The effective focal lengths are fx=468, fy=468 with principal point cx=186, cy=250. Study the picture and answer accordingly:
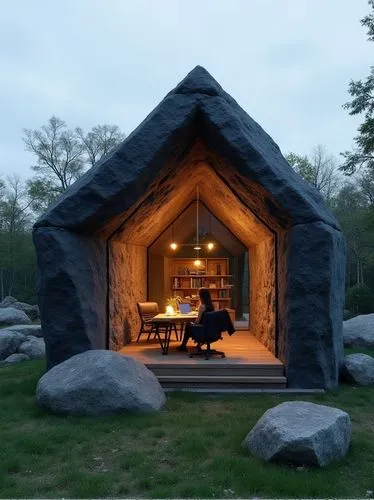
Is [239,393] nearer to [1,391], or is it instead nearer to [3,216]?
[1,391]

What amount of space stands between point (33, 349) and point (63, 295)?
424cm

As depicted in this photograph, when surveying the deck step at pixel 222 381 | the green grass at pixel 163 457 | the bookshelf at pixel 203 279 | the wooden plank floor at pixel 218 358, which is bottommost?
the green grass at pixel 163 457

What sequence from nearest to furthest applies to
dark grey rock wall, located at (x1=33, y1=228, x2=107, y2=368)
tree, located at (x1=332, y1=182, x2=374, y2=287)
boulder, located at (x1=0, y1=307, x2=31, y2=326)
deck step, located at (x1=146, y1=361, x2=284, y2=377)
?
dark grey rock wall, located at (x1=33, y1=228, x2=107, y2=368) < deck step, located at (x1=146, y1=361, x2=284, y2=377) < boulder, located at (x1=0, y1=307, x2=31, y2=326) < tree, located at (x1=332, y1=182, x2=374, y2=287)

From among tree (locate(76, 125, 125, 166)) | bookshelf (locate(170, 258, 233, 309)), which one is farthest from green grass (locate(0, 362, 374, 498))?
tree (locate(76, 125, 125, 166))

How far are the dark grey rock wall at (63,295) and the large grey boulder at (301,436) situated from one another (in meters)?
3.20

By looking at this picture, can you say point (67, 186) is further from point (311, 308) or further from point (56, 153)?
point (311, 308)

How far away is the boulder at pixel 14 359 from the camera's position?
949 cm

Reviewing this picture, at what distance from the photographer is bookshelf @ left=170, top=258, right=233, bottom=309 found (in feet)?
43.9

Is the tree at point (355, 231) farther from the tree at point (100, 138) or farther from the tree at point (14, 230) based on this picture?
the tree at point (14, 230)

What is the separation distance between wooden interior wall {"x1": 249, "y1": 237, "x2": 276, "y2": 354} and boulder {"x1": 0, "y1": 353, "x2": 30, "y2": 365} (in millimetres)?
5013

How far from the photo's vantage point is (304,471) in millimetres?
3736

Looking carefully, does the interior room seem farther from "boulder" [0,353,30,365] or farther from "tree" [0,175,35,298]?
"tree" [0,175,35,298]

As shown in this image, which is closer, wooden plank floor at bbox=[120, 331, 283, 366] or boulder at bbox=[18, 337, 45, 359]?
wooden plank floor at bbox=[120, 331, 283, 366]

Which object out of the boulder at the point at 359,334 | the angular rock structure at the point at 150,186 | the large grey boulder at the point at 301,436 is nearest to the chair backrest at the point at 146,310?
the angular rock structure at the point at 150,186
